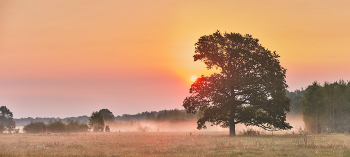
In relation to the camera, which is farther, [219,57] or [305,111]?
[305,111]

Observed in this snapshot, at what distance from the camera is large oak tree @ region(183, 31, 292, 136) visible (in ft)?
151

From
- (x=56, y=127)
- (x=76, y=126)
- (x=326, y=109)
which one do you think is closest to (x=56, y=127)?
(x=56, y=127)

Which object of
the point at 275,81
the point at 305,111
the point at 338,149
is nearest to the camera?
the point at 338,149

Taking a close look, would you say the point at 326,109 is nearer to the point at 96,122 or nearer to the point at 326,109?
the point at 326,109

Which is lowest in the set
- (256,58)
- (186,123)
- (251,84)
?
(186,123)

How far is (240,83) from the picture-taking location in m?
45.7

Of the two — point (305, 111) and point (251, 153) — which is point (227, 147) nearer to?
point (251, 153)

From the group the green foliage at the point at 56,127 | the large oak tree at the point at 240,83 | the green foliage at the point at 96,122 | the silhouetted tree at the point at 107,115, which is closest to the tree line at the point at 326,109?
the large oak tree at the point at 240,83

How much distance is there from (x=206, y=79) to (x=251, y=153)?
974 inches

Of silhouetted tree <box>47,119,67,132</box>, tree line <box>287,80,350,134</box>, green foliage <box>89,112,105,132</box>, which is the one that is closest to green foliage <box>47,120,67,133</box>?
silhouetted tree <box>47,119,67,132</box>

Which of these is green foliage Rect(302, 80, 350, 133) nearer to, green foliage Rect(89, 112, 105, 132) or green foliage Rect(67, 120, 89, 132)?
green foliage Rect(89, 112, 105, 132)

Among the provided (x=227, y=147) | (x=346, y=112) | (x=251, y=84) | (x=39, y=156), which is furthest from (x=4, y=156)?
(x=346, y=112)

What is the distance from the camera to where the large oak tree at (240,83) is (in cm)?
4597

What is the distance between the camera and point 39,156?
76.5ft
